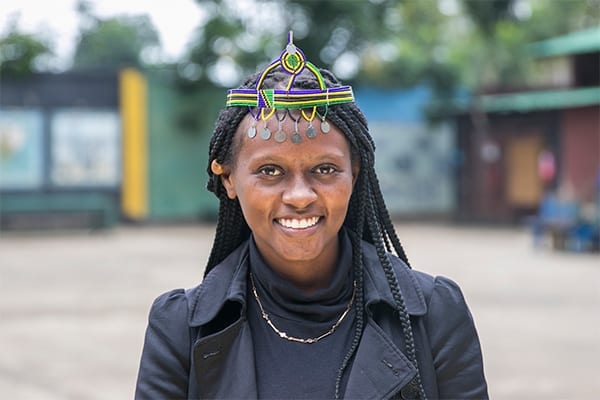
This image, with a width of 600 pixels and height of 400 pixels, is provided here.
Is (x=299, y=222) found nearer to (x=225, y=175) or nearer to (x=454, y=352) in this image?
(x=225, y=175)

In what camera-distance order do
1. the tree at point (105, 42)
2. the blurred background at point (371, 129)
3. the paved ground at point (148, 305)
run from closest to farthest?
the paved ground at point (148, 305) < the blurred background at point (371, 129) < the tree at point (105, 42)

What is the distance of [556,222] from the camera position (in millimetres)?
14539

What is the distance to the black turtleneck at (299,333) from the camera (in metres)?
1.62

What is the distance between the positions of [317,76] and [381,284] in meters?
0.43

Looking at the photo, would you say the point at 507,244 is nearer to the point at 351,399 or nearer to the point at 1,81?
the point at 1,81

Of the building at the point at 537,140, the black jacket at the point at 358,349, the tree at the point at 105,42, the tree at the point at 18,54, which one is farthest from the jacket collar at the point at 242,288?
the tree at the point at 105,42

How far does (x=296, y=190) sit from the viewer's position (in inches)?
64.6

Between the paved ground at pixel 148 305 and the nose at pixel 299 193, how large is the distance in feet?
13.3

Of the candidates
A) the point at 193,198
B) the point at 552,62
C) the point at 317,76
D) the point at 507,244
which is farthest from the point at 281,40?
the point at 317,76

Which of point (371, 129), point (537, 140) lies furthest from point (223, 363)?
point (537, 140)

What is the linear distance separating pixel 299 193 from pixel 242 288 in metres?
0.23

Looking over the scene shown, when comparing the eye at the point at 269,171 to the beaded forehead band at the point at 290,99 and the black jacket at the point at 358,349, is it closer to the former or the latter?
the beaded forehead band at the point at 290,99

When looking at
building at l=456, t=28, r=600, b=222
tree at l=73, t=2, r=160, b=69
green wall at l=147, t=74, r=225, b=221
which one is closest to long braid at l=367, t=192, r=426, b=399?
building at l=456, t=28, r=600, b=222

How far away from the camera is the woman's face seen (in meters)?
1.64
